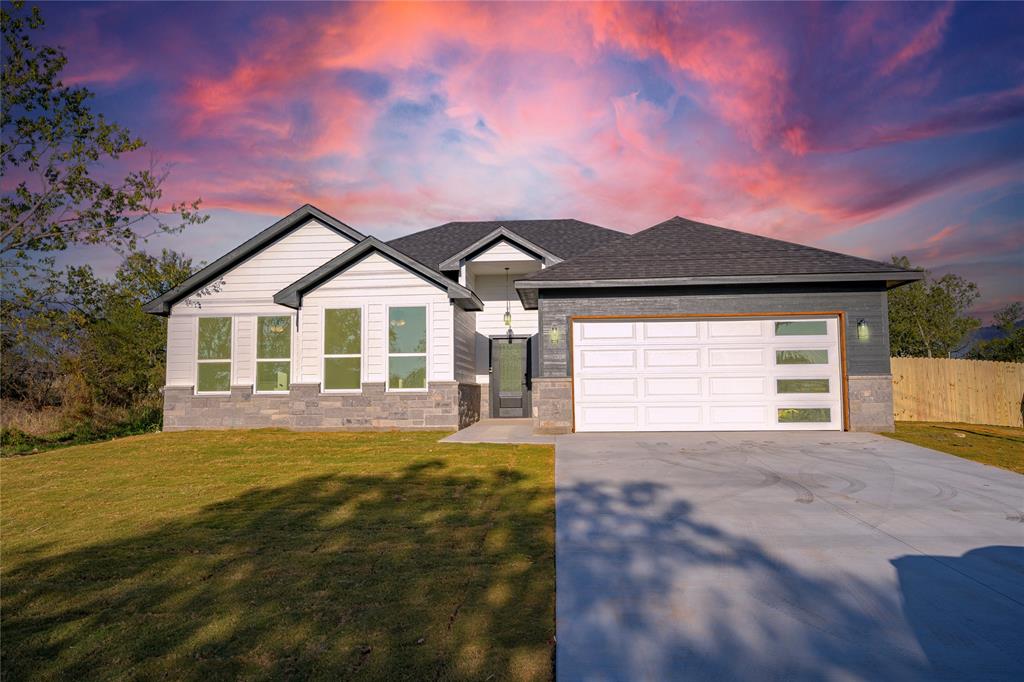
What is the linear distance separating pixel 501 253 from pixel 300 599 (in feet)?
43.0

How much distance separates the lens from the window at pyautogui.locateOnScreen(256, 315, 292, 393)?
46.5 ft

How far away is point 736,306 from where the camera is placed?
1192cm

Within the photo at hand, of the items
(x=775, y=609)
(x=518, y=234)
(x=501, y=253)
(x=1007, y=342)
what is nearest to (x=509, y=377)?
(x=501, y=253)

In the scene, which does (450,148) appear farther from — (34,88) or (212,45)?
(34,88)

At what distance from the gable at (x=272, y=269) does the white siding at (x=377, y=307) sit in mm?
1321

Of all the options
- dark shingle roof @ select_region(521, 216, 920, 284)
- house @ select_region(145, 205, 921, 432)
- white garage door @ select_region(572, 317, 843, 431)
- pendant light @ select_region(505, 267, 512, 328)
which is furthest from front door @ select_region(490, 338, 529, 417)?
white garage door @ select_region(572, 317, 843, 431)

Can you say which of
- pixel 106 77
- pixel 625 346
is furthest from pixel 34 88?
pixel 625 346

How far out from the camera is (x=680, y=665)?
275cm

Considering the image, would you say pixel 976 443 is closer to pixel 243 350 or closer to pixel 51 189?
pixel 243 350

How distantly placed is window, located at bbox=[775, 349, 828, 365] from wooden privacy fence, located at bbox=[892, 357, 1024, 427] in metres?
5.66

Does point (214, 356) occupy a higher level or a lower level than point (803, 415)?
higher

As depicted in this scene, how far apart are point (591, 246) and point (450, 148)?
17.3 feet

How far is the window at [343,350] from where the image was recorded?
1374 centimetres

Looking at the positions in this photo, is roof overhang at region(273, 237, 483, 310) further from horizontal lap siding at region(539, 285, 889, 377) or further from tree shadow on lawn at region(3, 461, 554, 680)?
tree shadow on lawn at region(3, 461, 554, 680)
